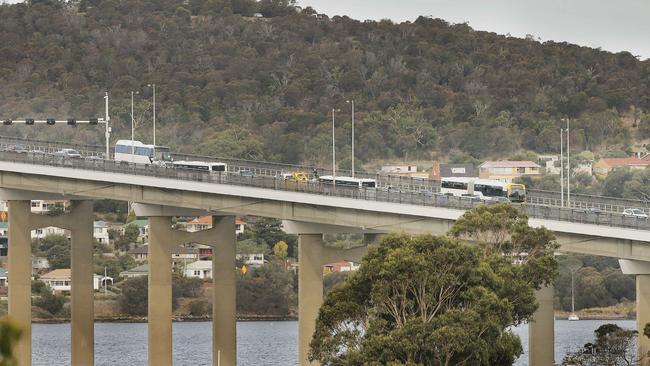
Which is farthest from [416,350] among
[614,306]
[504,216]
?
[614,306]

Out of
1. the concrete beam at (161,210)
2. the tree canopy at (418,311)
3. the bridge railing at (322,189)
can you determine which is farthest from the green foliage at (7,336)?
the concrete beam at (161,210)

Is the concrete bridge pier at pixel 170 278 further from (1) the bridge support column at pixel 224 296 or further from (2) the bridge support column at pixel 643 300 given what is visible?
(2) the bridge support column at pixel 643 300

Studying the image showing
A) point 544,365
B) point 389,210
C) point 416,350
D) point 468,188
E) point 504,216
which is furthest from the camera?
point 468,188

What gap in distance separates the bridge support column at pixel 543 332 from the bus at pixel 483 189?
10.8 meters

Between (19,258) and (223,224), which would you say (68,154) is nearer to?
(19,258)

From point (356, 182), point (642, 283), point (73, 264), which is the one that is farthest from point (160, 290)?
point (642, 283)

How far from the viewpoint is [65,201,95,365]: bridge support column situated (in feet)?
406

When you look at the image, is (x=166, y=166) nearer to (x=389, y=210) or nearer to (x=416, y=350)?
(x=389, y=210)

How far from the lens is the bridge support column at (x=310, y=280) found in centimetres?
10931

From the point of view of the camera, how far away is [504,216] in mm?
90562

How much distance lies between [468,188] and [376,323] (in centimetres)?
3611

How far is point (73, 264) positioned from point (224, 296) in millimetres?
11507

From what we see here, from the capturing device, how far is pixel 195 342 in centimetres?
16962

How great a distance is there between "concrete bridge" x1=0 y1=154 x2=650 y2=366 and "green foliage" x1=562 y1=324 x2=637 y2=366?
3042mm
